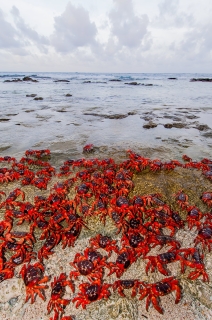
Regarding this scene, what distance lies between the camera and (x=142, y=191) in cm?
604

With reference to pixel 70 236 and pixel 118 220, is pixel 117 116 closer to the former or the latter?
pixel 118 220

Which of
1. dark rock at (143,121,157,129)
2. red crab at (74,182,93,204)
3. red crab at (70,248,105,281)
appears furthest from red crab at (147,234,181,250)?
dark rock at (143,121,157,129)

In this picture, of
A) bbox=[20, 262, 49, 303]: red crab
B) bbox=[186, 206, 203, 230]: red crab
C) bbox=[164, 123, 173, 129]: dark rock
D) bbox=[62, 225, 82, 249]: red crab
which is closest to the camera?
bbox=[20, 262, 49, 303]: red crab

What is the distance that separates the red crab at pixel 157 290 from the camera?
3.54m

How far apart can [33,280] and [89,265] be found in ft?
3.54

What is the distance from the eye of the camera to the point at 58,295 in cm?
363

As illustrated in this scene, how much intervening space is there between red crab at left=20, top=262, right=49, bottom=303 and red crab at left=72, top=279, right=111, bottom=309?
0.68m

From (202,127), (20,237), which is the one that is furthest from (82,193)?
(202,127)

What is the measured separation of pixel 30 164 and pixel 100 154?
3.13 metres

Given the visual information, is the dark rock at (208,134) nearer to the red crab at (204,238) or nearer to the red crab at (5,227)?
the red crab at (204,238)

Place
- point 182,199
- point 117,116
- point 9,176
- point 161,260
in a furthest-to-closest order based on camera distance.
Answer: point 117,116 < point 9,176 < point 182,199 < point 161,260

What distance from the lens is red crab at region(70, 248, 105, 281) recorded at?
401cm

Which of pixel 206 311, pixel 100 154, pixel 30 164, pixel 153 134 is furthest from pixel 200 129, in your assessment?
pixel 206 311

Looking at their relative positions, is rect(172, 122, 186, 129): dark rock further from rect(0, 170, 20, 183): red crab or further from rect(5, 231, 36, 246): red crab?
rect(5, 231, 36, 246): red crab
